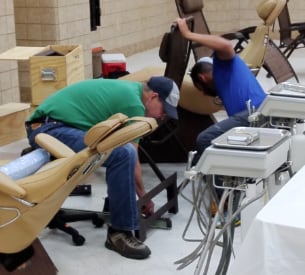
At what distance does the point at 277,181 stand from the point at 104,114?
1.42m

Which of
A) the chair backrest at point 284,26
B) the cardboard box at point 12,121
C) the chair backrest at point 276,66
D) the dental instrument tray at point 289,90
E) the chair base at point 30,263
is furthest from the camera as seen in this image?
the chair backrest at point 284,26

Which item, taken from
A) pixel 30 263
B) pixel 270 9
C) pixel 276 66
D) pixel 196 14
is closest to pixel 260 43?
pixel 270 9

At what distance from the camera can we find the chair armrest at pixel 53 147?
3.11 m

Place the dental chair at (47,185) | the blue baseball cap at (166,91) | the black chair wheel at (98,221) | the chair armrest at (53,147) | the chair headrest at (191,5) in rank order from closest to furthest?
the dental chair at (47,185), the chair armrest at (53,147), the blue baseball cap at (166,91), the black chair wheel at (98,221), the chair headrest at (191,5)

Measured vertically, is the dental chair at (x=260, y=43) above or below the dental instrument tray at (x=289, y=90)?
below

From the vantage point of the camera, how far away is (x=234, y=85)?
3.93 meters

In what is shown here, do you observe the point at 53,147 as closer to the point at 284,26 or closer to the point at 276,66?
the point at 276,66

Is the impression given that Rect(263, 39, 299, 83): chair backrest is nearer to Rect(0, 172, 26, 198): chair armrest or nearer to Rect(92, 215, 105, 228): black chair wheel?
Rect(92, 215, 105, 228): black chair wheel

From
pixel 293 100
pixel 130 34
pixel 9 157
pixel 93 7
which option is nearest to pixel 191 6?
pixel 93 7

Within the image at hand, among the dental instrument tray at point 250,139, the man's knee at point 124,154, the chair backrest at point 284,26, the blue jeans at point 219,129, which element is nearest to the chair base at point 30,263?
the man's knee at point 124,154

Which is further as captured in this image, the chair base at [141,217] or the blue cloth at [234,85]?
the blue cloth at [234,85]

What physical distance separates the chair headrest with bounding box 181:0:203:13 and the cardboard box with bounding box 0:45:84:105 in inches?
66.2

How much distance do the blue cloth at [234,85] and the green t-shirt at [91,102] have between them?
562 mm

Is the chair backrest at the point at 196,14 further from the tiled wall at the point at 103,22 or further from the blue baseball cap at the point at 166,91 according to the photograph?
the blue baseball cap at the point at 166,91
